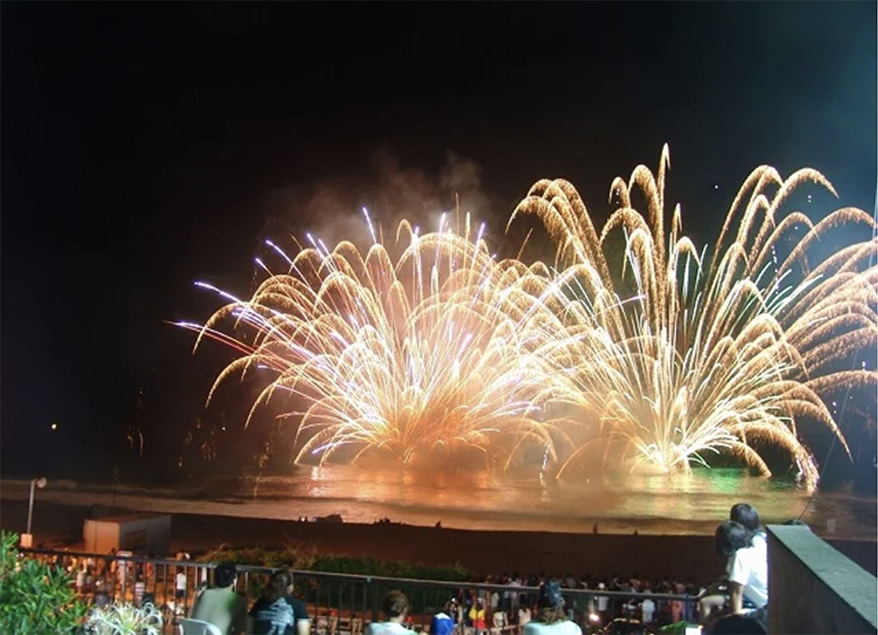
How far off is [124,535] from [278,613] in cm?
1443

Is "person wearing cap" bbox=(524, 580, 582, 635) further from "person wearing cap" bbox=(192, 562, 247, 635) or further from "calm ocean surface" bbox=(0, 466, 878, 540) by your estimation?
"calm ocean surface" bbox=(0, 466, 878, 540)

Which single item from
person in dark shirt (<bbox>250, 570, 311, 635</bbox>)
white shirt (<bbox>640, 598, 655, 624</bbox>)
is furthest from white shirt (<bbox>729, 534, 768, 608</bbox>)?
white shirt (<bbox>640, 598, 655, 624</bbox>)

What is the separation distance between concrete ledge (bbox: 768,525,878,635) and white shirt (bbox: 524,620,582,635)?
112 cm

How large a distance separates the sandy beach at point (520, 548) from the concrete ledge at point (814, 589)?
59.4 feet

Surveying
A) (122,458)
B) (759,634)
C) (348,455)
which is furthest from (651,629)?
(122,458)

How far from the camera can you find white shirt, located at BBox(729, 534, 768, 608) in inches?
198

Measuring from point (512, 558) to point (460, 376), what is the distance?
6.46 m

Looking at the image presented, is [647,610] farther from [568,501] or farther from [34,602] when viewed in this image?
[568,501]

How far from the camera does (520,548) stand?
992 inches

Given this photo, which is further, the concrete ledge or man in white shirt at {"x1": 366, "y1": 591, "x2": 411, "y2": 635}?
man in white shirt at {"x1": 366, "y1": 591, "x2": 411, "y2": 635}

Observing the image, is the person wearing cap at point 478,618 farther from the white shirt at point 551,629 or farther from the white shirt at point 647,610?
the white shirt at point 551,629

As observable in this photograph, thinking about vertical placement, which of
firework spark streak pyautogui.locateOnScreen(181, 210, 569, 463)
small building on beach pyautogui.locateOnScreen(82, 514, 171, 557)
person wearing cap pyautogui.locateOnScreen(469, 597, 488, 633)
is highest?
firework spark streak pyautogui.locateOnScreen(181, 210, 569, 463)

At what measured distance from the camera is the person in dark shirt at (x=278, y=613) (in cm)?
544

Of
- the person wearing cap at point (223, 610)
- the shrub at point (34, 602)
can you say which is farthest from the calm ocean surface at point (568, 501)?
the shrub at point (34, 602)
